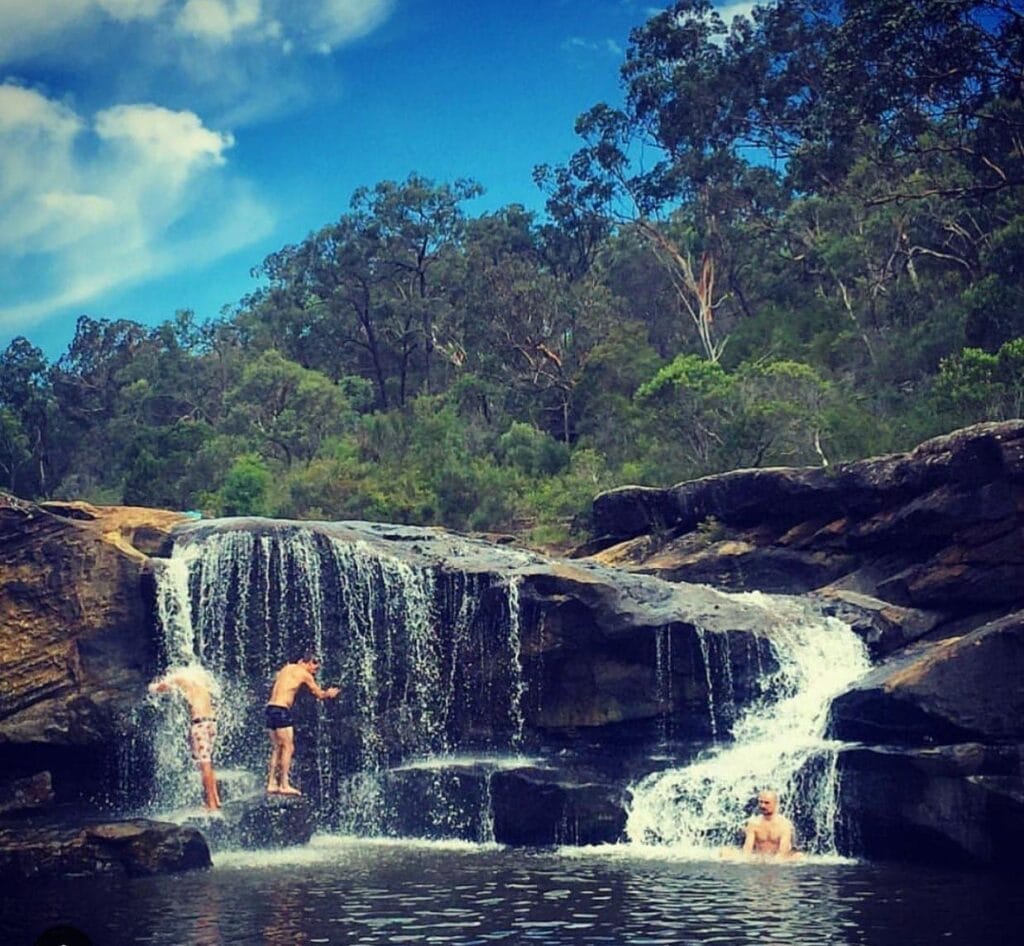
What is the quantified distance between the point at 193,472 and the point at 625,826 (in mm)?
26805

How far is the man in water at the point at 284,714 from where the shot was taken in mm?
18656

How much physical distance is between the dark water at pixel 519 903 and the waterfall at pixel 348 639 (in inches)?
154

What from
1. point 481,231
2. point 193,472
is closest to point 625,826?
point 193,472

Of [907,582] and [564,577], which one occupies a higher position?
[564,577]

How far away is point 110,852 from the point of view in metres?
15.9

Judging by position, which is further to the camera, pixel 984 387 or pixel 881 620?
pixel 984 387

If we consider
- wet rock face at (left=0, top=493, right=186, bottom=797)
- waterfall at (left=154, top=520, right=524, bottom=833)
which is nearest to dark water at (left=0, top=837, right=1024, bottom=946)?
wet rock face at (left=0, top=493, right=186, bottom=797)

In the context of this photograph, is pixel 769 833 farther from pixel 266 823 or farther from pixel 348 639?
pixel 348 639

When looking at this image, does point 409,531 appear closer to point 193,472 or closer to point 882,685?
point 882,685

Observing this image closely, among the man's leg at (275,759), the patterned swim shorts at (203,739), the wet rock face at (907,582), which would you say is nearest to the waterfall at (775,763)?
the wet rock face at (907,582)

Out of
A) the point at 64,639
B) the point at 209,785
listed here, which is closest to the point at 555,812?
the point at 209,785

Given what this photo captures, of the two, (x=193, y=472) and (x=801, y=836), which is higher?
(x=193, y=472)

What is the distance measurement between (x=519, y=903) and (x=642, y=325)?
34690 mm

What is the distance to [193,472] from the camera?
41.8 m
